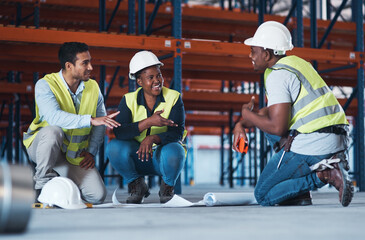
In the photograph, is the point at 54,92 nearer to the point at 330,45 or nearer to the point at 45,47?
the point at 45,47

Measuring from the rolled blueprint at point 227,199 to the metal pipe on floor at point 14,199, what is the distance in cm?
210

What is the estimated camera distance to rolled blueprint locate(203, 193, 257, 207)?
414cm

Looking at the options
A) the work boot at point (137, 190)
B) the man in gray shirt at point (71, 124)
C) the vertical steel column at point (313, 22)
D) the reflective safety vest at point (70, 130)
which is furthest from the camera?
the vertical steel column at point (313, 22)

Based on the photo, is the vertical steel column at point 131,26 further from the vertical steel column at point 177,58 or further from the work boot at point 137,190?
the work boot at point 137,190

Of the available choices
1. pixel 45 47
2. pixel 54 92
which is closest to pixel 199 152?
pixel 45 47

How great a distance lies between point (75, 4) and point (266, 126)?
269 inches

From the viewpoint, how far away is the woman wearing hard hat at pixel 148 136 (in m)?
4.53

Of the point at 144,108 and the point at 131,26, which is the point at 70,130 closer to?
the point at 144,108

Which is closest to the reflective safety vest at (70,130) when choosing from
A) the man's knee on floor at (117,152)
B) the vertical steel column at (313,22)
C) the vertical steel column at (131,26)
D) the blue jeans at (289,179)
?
the man's knee on floor at (117,152)

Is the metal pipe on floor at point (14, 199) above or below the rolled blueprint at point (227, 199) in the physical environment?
above

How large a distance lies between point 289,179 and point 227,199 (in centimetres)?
51

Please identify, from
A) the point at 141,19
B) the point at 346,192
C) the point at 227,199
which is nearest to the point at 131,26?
the point at 141,19

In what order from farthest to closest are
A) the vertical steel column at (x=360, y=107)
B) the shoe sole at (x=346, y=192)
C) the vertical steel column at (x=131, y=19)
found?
the vertical steel column at (x=131, y=19), the vertical steel column at (x=360, y=107), the shoe sole at (x=346, y=192)

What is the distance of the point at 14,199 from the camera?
7.04 feet
